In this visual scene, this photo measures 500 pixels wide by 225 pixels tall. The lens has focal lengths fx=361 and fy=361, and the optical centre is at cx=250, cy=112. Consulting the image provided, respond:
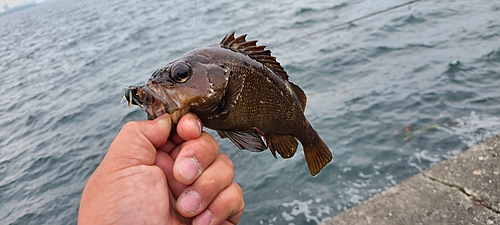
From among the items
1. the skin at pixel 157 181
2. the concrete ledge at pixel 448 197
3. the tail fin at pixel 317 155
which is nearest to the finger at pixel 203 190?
the skin at pixel 157 181

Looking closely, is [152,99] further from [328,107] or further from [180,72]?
[328,107]

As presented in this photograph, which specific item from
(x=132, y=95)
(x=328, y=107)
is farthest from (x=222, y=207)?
(x=328, y=107)

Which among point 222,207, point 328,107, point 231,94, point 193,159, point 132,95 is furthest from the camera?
point 328,107

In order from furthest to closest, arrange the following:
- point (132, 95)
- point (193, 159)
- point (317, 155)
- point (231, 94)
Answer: point (317, 155)
point (193, 159)
point (231, 94)
point (132, 95)

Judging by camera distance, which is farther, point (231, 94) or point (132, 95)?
point (231, 94)

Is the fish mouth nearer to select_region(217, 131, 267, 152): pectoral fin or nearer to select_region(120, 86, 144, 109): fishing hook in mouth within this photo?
select_region(120, 86, 144, 109): fishing hook in mouth

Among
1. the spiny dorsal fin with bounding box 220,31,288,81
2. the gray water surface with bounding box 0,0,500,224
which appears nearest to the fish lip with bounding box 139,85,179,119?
the spiny dorsal fin with bounding box 220,31,288,81

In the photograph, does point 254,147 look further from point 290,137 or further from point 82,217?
point 82,217

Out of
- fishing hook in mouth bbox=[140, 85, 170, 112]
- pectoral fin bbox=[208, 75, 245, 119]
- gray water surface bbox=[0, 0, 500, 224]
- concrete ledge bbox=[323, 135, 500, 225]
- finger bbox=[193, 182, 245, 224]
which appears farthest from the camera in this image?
gray water surface bbox=[0, 0, 500, 224]
